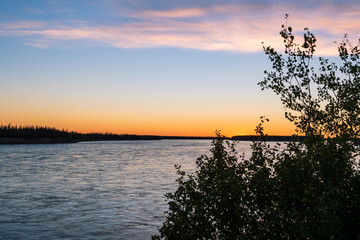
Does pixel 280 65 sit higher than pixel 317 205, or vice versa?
pixel 280 65

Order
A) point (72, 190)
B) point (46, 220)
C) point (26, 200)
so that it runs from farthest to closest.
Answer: point (72, 190), point (26, 200), point (46, 220)

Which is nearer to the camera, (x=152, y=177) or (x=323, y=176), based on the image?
(x=323, y=176)

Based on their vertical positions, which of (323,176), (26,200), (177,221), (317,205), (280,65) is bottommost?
(26,200)

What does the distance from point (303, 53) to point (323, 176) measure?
5286 mm

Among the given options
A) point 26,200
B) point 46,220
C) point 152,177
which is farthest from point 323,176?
point 152,177

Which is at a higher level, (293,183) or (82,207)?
(293,183)

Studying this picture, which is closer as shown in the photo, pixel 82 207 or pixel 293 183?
pixel 293 183

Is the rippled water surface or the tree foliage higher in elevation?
the tree foliage

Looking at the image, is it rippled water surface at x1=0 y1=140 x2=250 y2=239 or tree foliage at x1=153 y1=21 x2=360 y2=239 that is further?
rippled water surface at x1=0 y1=140 x2=250 y2=239

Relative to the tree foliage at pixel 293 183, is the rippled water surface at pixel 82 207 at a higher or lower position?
lower

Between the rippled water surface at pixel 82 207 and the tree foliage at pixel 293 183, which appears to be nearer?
the tree foliage at pixel 293 183

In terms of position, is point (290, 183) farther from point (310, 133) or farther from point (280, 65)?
point (280, 65)

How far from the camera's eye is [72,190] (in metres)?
42.9

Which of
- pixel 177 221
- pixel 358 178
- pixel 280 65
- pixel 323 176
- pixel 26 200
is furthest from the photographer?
pixel 26 200
